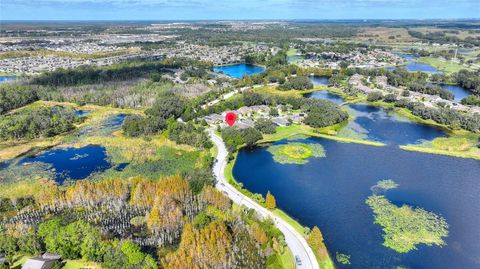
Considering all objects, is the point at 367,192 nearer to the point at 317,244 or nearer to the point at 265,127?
the point at 317,244

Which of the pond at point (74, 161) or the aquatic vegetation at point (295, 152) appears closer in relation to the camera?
the pond at point (74, 161)

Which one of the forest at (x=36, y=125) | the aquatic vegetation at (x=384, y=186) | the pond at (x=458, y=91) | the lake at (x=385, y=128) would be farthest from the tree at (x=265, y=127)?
the pond at (x=458, y=91)

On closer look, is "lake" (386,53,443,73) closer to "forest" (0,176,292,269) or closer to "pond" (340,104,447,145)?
"pond" (340,104,447,145)

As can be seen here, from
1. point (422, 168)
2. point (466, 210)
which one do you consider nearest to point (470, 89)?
point (422, 168)

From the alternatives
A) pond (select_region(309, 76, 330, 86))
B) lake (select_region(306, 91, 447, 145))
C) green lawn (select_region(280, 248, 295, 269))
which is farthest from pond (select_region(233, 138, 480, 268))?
pond (select_region(309, 76, 330, 86))

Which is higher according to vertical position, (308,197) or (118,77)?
(118,77)

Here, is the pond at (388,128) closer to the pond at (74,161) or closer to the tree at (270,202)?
the tree at (270,202)

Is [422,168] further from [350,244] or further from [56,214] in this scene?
[56,214]
